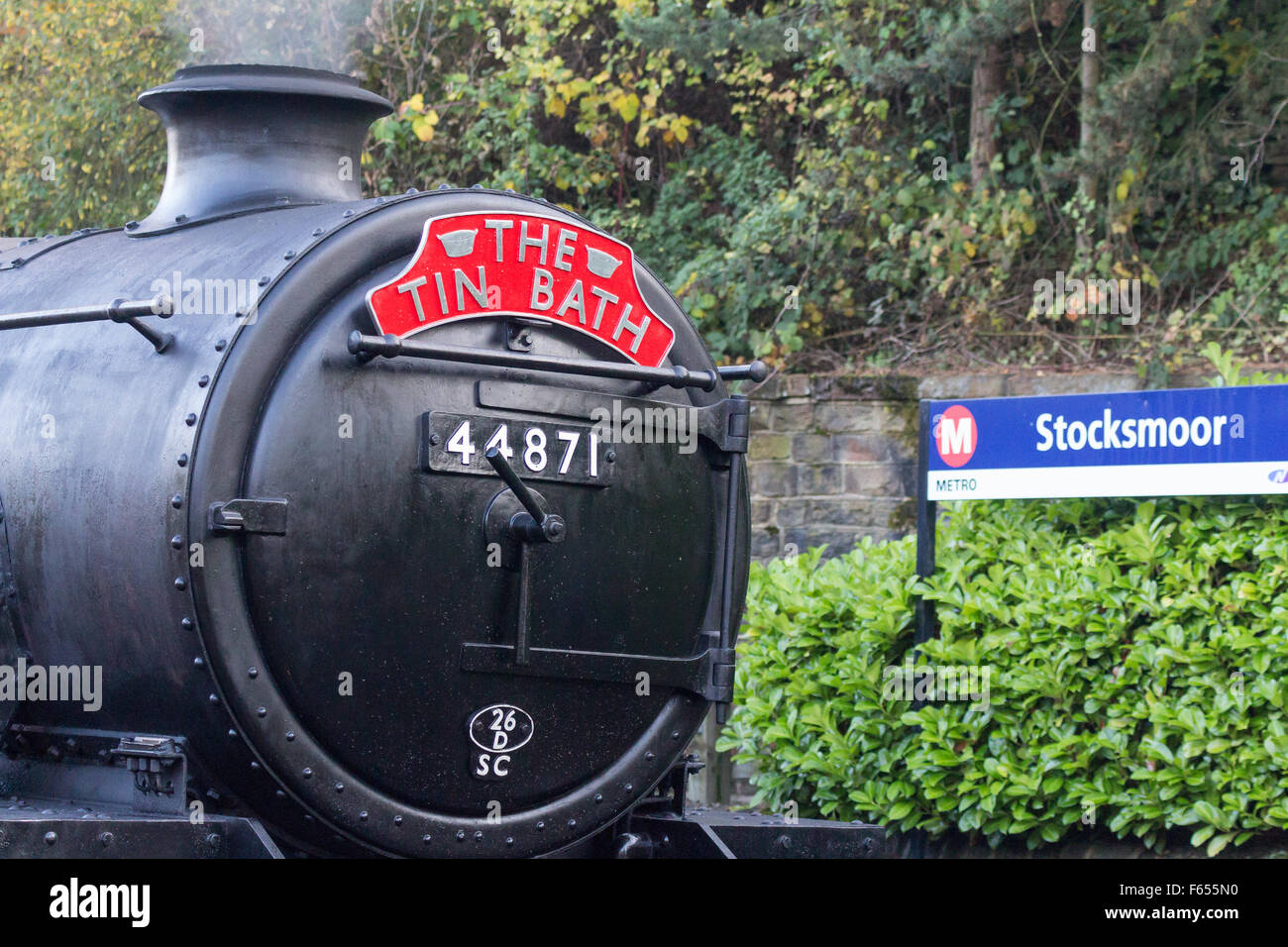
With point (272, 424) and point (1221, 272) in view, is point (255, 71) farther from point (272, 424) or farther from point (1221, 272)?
point (1221, 272)

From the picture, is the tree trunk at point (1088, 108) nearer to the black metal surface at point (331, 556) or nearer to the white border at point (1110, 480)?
the white border at point (1110, 480)

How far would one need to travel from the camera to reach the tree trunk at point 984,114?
9117 mm

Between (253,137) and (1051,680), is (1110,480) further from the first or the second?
(253,137)

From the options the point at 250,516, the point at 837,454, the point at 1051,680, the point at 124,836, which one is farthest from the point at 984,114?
the point at 124,836

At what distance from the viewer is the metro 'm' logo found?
3150 millimetres

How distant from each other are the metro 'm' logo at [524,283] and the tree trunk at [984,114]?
238 inches

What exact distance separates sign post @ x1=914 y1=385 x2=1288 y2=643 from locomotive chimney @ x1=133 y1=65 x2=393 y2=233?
277 cm

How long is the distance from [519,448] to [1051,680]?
275 cm

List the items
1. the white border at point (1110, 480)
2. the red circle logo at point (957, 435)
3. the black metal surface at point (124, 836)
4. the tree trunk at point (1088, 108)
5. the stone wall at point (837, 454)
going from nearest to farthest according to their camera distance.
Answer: the black metal surface at point (124, 836) < the white border at point (1110, 480) < the red circle logo at point (957, 435) < the stone wall at point (837, 454) < the tree trunk at point (1088, 108)

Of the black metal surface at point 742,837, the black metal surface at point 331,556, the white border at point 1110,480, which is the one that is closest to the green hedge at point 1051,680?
the white border at point 1110,480

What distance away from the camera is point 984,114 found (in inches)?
358

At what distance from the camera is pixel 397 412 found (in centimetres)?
312

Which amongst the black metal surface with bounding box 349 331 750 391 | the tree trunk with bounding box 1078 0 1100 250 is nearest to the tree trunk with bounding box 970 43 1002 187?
the tree trunk with bounding box 1078 0 1100 250

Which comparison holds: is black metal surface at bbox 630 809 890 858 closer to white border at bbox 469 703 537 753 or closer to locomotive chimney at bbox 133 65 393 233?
white border at bbox 469 703 537 753
